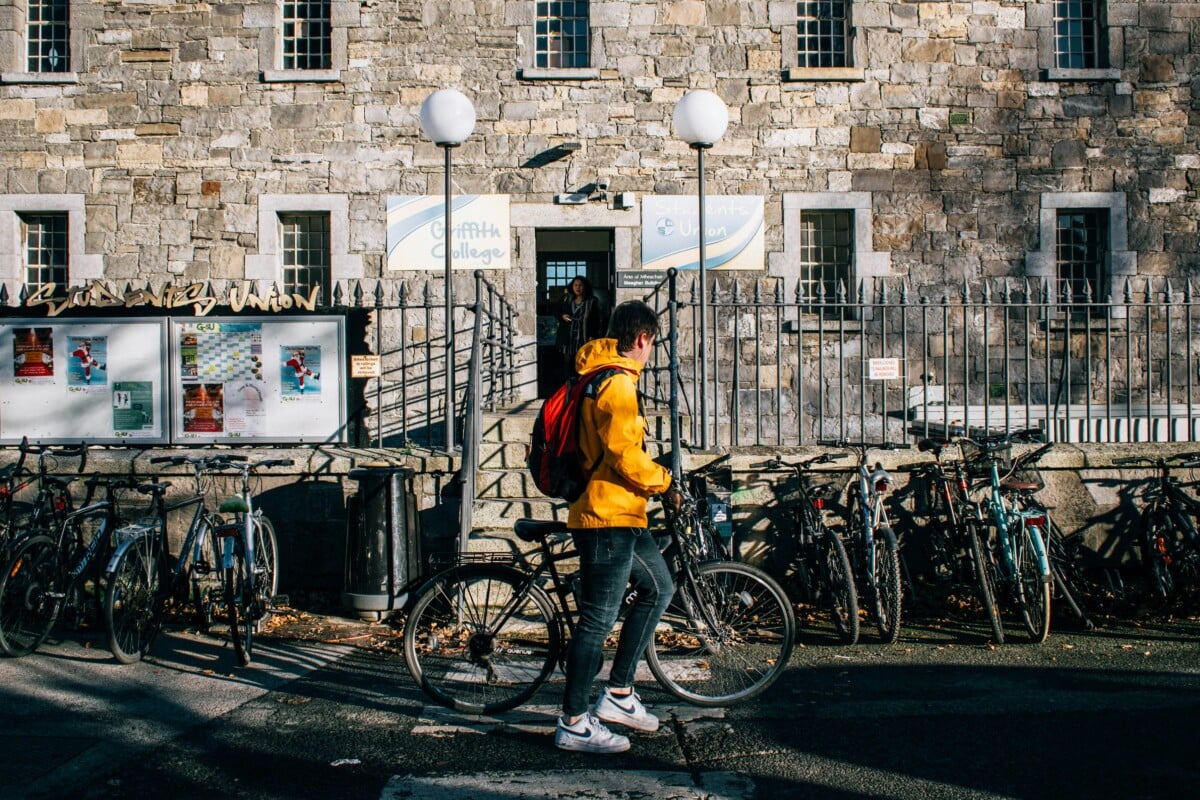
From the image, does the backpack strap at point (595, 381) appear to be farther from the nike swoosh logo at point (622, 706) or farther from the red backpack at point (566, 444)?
the nike swoosh logo at point (622, 706)

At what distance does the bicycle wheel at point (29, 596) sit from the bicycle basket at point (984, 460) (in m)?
6.10

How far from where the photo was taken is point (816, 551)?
694cm

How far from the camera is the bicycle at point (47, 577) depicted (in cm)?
626

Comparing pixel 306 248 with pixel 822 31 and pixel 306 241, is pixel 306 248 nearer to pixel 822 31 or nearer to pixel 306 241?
pixel 306 241

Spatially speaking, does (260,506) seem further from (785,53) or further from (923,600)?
(785,53)

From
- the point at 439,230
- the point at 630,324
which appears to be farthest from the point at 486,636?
the point at 439,230

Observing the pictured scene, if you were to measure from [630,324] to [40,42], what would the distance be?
38.6 feet

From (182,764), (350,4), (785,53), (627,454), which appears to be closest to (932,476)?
(627,454)

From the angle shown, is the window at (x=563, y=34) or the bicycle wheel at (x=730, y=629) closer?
the bicycle wheel at (x=730, y=629)

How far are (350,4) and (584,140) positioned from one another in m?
3.33

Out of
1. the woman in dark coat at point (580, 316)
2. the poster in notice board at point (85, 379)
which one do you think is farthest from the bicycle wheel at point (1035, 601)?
the poster in notice board at point (85, 379)

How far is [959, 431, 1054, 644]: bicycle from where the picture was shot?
252 inches

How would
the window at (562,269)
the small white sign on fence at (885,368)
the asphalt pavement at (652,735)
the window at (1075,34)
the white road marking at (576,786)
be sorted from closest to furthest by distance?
the white road marking at (576,786)
the asphalt pavement at (652,735)
the small white sign on fence at (885,368)
the window at (1075,34)
the window at (562,269)

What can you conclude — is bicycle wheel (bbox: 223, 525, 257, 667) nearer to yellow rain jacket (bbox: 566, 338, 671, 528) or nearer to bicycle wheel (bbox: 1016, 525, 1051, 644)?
yellow rain jacket (bbox: 566, 338, 671, 528)
